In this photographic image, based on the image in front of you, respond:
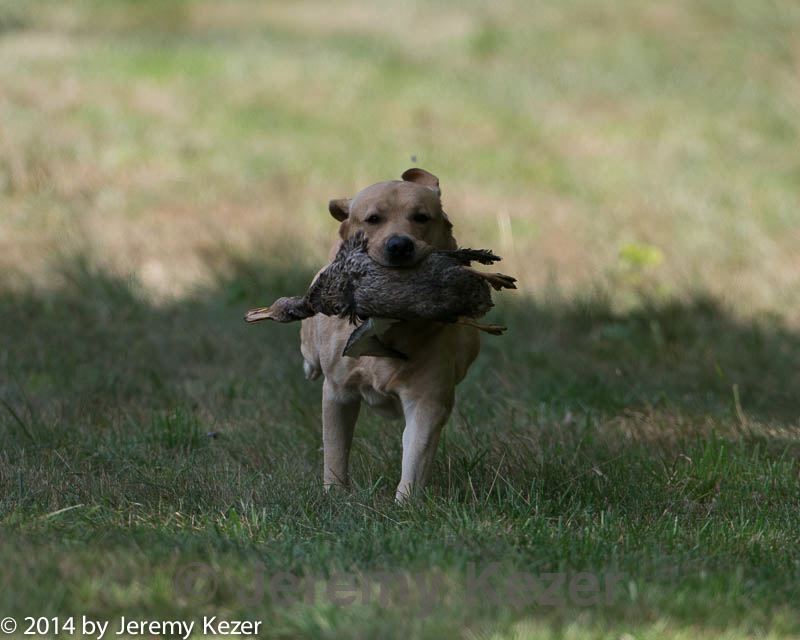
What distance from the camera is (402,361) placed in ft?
15.1

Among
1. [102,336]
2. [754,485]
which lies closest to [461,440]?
[754,485]

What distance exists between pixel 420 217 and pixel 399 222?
10 cm

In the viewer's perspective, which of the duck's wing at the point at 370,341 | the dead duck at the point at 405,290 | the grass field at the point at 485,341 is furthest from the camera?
the duck's wing at the point at 370,341

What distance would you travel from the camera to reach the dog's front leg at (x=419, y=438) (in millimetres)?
4570

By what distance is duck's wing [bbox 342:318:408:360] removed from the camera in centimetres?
446

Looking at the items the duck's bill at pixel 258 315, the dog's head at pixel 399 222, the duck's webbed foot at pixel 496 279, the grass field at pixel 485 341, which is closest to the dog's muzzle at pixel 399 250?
the dog's head at pixel 399 222

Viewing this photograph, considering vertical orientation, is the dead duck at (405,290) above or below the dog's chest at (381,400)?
above

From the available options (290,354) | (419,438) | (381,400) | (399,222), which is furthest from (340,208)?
(290,354)

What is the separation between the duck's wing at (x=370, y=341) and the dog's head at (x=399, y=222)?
22 cm

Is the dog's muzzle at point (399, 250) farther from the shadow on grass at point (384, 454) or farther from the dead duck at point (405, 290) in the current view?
the shadow on grass at point (384, 454)

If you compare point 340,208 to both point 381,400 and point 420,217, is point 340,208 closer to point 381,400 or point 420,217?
point 420,217

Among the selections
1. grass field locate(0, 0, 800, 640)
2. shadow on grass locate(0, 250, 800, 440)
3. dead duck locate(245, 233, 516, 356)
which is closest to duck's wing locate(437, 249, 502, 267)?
dead duck locate(245, 233, 516, 356)

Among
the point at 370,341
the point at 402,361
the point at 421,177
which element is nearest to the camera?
the point at 370,341

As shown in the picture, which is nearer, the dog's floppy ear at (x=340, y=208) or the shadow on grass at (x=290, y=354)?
the dog's floppy ear at (x=340, y=208)
